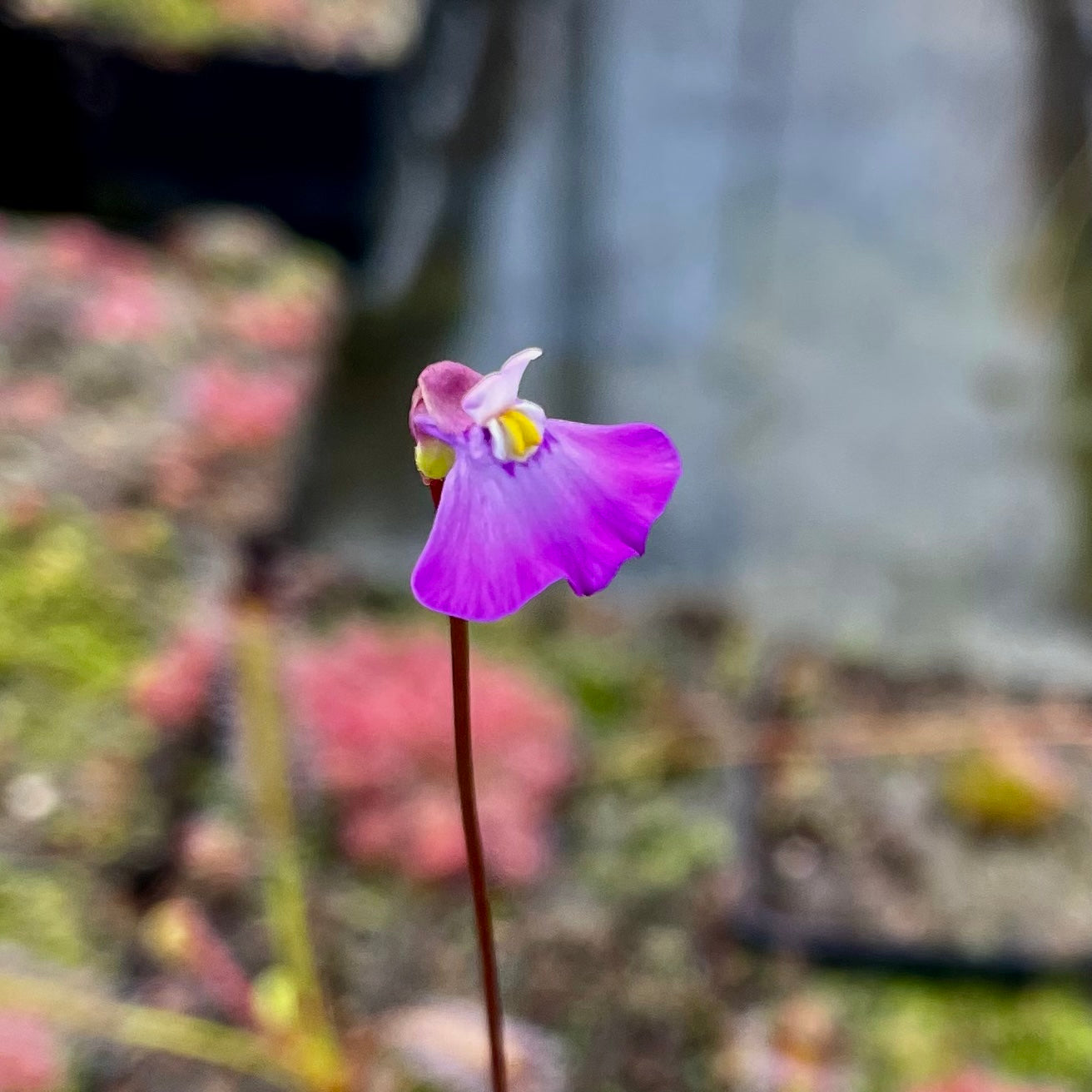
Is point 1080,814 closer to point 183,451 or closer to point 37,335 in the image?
point 183,451

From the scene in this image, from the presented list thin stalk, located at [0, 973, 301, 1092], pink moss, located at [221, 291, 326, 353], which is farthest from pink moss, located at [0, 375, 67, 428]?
thin stalk, located at [0, 973, 301, 1092]

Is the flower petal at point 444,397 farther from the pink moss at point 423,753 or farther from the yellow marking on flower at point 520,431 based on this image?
the pink moss at point 423,753

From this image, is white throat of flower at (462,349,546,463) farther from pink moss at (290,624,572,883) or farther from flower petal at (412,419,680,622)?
pink moss at (290,624,572,883)

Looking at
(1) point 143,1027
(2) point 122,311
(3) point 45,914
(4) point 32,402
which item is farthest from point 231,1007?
(2) point 122,311

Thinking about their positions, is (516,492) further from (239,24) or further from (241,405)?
(239,24)

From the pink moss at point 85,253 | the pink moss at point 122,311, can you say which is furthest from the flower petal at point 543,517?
the pink moss at point 85,253

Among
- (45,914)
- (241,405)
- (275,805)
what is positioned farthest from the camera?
(241,405)

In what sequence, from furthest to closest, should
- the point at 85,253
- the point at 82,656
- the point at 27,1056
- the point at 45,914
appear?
the point at 85,253, the point at 82,656, the point at 45,914, the point at 27,1056
